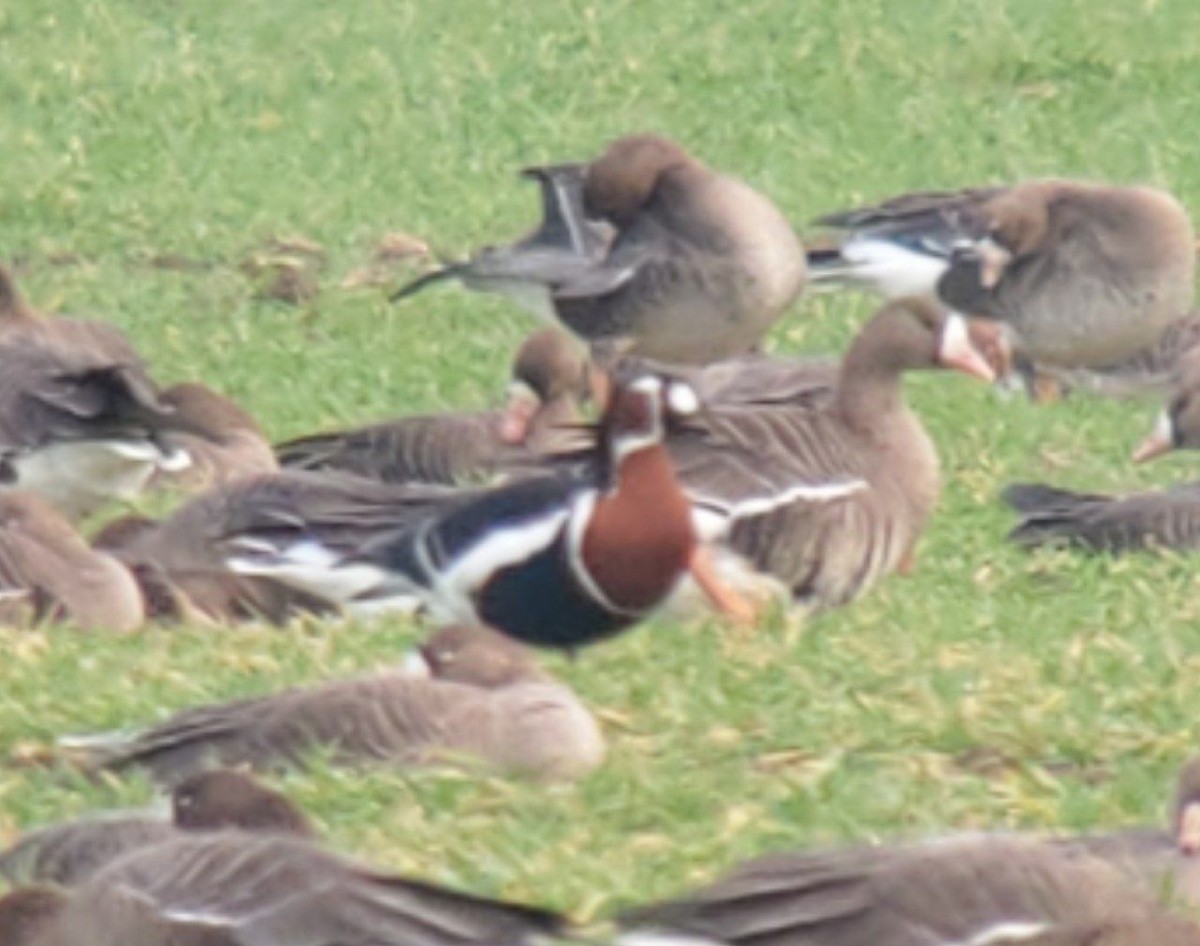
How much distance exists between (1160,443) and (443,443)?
7.31 feet

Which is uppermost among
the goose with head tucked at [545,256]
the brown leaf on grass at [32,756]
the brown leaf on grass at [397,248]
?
the brown leaf on grass at [32,756]

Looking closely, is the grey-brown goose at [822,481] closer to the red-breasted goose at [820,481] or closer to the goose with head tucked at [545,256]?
the red-breasted goose at [820,481]

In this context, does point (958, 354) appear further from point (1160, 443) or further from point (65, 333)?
point (65, 333)

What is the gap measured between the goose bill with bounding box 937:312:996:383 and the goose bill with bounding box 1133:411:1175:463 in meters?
1.33

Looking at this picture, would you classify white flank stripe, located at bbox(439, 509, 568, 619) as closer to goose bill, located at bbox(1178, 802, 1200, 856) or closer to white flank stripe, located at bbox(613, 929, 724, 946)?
goose bill, located at bbox(1178, 802, 1200, 856)

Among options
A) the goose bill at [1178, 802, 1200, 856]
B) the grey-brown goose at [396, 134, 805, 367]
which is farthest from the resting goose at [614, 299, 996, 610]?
the goose bill at [1178, 802, 1200, 856]

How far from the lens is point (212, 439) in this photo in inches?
502

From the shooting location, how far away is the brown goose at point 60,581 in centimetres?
1043

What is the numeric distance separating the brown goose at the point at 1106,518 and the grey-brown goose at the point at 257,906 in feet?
16.5

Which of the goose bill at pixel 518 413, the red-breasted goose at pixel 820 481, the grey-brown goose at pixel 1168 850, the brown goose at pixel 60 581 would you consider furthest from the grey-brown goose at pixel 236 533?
the grey-brown goose at pixel 1168 850

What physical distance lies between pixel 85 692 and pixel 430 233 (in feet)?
24.8

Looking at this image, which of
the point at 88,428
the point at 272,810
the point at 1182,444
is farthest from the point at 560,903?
the point at 1182,444

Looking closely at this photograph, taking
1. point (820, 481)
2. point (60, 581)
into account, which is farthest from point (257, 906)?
point (820, 481)

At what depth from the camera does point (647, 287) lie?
15.0m
